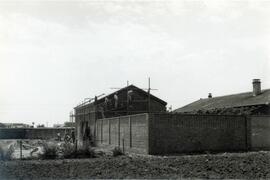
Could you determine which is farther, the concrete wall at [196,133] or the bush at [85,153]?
the concrete wall at [196,133]

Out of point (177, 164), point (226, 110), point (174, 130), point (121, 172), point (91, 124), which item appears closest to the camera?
point (121, 172)

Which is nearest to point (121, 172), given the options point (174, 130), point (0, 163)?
point (0, 163)

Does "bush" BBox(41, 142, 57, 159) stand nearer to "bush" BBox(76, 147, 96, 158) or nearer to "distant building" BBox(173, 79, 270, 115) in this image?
"bush" BBox(76, 147, 96, 158)

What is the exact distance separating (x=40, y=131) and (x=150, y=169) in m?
66.8

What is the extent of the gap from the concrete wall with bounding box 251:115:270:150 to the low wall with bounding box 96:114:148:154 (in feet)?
27.7

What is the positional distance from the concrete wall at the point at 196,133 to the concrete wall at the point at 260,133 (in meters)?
0.53

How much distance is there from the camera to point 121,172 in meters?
17.6

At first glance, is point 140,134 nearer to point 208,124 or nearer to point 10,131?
point 208,124

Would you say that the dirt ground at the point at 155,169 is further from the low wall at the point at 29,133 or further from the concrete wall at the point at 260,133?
the low wall at the point at 29,133

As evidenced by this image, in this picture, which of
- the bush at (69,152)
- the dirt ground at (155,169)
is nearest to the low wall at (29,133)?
the bush at (69,152)

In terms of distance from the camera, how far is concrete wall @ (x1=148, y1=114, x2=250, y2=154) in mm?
28031

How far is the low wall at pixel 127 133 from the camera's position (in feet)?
93.7

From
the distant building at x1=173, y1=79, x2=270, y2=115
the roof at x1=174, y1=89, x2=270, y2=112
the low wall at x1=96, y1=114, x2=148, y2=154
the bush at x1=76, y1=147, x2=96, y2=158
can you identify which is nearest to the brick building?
the low wall at x1=96, y1=114, x2=148, y2=154

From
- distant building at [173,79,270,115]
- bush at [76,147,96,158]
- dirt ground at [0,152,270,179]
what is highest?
distant building at [173,79,270,115]
